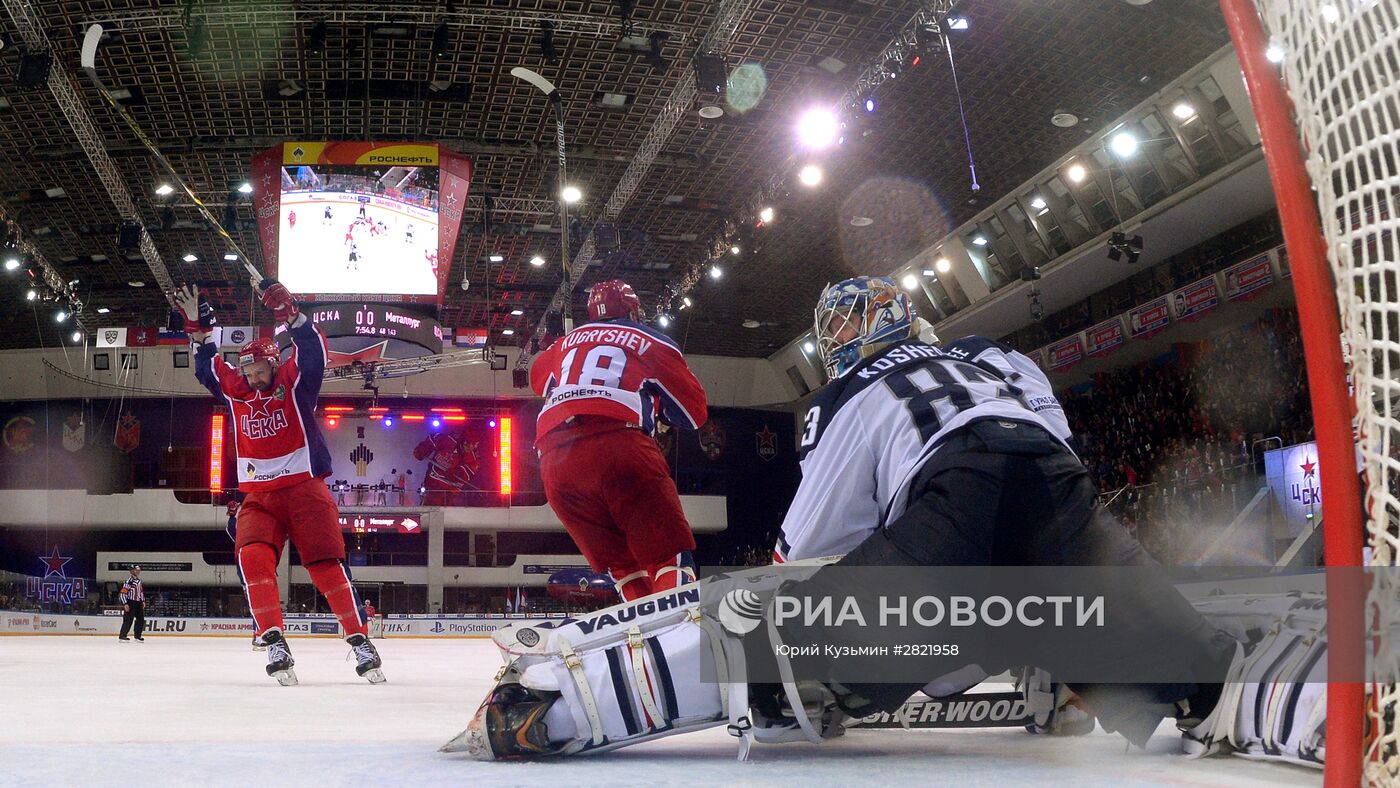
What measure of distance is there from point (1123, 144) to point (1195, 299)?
87.5 inches

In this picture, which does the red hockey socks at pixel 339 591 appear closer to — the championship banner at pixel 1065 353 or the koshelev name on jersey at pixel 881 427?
the koshelev name on jersey at pixel 881 427

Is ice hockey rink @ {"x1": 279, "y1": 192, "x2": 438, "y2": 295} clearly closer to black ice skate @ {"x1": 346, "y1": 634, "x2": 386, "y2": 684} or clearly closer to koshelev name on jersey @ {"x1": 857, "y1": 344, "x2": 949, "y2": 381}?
black ice skate @ {"x1": 346, "y1": 634, "x2": 386, "y2": 684}

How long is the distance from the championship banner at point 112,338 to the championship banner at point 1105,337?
15.9 metres

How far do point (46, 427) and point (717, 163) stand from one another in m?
17.8

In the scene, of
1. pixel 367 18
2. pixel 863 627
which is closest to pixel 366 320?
pixel 367 18

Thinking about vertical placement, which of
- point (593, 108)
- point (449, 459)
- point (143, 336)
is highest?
point (593, 108)

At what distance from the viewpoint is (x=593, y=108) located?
11148 millimetres

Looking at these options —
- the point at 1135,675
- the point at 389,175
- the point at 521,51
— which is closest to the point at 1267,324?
the point at 521,51

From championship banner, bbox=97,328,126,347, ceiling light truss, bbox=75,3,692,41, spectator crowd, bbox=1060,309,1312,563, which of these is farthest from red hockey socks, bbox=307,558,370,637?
championship banner, bbox=97,328,126,347

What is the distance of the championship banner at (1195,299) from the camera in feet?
39.9

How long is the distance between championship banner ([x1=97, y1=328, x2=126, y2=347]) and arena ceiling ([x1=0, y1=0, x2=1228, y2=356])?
1.94m

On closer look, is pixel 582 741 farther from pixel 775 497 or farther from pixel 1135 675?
pixel 775 497

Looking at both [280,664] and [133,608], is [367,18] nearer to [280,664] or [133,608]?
[280,664]

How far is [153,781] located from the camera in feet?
4.74
